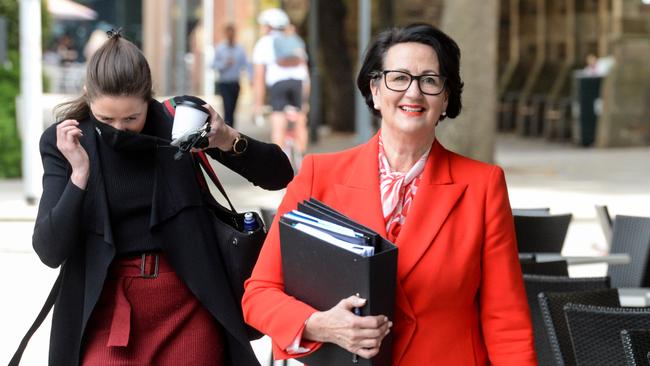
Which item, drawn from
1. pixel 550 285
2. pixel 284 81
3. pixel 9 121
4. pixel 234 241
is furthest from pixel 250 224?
pixel 9 121

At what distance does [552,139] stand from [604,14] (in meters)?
3.05

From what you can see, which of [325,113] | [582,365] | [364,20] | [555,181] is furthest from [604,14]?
[582,365]

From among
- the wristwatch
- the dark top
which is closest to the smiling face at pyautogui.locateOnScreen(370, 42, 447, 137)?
the wristwatch

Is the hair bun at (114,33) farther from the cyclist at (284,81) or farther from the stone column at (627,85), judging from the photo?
the stone column at (627,85)

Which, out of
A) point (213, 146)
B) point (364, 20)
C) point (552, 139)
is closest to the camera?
point (213, 146)

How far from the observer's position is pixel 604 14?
28656 millimetres

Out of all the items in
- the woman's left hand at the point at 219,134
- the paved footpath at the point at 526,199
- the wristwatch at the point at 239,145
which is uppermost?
the woman's left hand at the point at 219,134

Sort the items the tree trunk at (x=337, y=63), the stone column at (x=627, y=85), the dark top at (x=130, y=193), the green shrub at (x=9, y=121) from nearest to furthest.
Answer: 1. the dark top at (x=130, y=193)
2. the green shrub at (x=9, y=121)
3. the stone column at (x=627, y=85)
4. the tree trunk at (x=337, y=63)

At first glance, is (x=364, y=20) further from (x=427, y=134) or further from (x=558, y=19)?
(x=558, y=19)

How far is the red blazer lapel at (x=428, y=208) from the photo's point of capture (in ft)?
11.3

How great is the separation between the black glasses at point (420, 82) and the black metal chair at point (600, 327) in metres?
0.98

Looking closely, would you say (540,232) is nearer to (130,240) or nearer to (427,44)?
(130,240)

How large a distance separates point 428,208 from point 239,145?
0.89 metres

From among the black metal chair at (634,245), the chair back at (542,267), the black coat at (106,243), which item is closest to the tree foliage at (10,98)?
the black metal chair at (634,245)
